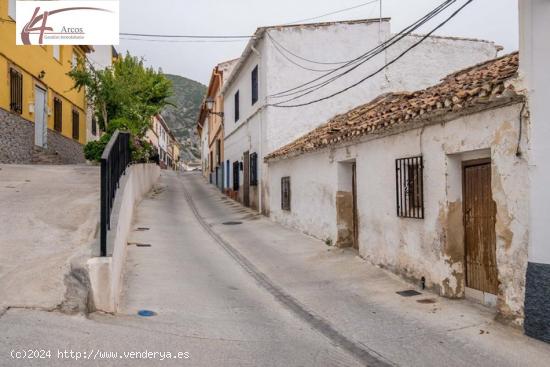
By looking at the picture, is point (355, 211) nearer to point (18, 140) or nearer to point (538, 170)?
point (538, 170)

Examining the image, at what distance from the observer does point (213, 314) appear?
5.80m

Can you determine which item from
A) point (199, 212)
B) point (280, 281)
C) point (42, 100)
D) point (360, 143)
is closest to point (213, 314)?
point (280, 281)

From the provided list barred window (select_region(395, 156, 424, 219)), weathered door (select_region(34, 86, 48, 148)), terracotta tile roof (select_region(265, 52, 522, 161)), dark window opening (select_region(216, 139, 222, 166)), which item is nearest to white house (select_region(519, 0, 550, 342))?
terracotta tile roof (select_region(265, 52, 522, 161))

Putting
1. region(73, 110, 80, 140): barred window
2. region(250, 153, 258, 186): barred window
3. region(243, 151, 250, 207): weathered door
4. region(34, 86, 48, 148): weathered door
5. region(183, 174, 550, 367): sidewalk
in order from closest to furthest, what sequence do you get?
region(183, 174, 550, 367): sidewalk → region(250, 153, 258, 186): barred window → region(34, 86, 48, 148): weathered door → region(243, 151, 250, 207): weathered door → region(73, 110, 80, 140): barred window

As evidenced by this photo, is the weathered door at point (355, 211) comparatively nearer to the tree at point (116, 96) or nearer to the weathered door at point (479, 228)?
the weathered door at point (479, 228)

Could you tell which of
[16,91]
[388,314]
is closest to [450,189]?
[388,314]

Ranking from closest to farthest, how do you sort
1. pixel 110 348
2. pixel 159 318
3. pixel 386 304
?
1. pixel 110 348
2. pixel 159 318
3. pixel 386 304

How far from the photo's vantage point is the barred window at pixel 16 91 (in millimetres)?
15555

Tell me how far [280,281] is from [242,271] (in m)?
0.91

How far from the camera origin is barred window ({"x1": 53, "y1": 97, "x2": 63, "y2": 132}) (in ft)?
64.7

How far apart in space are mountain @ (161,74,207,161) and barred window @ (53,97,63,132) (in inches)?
2474

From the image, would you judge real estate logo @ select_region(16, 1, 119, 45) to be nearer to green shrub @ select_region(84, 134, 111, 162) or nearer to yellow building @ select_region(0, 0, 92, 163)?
yellow building @ select_region(0, 0, 92, 163)

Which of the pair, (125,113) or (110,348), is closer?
(110,348)

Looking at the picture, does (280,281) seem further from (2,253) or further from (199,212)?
(199,212)
